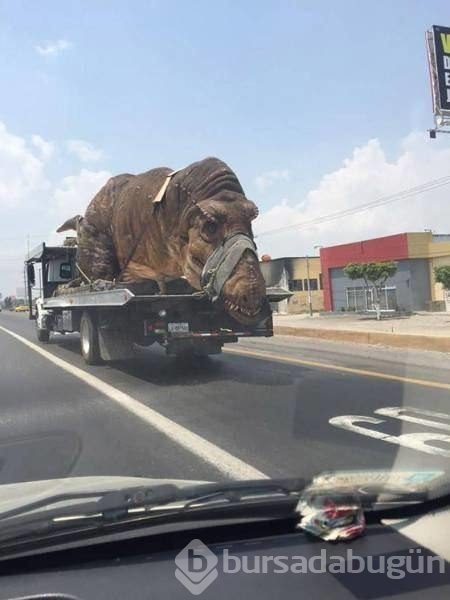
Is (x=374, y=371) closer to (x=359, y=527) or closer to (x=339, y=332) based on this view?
(x=339, y=332)

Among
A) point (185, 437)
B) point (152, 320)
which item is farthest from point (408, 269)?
point (185, 437)

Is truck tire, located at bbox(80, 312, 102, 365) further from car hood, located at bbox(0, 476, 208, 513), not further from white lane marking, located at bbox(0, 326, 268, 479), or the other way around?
car hood, located at bbox(0, 476, 208, 513)

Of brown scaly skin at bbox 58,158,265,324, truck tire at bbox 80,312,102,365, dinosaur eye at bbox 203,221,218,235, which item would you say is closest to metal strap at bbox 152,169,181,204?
brown scaly skin at bbox 58,158,265,324

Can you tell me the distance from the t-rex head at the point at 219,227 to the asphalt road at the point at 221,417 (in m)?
1.39

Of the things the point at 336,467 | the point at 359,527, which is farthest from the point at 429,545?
the point at 336,467

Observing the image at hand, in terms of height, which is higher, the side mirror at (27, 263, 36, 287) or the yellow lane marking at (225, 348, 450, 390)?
the side mirror at (27, 263, 36, 287)

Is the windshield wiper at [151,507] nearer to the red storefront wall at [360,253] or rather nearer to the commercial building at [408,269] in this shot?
the commercial building at [408,269]

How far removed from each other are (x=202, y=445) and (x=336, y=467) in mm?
1508

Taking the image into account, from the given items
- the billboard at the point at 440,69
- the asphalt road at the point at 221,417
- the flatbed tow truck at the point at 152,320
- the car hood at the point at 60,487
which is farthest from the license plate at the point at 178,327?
the billboard at the point at 440,69

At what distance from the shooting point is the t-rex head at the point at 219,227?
10.3 meters

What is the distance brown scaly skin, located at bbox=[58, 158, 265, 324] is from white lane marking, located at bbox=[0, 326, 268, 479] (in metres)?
2.19

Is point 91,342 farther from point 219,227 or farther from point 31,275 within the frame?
point 31,275

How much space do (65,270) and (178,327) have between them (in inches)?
346

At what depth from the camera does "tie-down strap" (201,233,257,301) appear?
10211 millimetres
